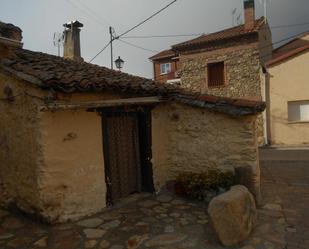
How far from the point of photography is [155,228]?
5.33m

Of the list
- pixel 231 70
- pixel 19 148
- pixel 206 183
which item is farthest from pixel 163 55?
pixel 19 148

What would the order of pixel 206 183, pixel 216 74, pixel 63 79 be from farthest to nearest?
pixel 216 74 → pixel 206 183 → pixel 63 79

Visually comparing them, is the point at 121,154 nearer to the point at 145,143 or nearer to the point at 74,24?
the point at 145,143

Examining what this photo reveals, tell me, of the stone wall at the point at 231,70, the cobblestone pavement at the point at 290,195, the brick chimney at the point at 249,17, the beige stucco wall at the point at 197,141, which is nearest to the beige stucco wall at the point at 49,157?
the beige stucco wall at the point at 197,141

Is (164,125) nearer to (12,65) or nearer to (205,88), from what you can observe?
(12,65)

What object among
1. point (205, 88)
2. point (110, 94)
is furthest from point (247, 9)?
point (110, 94)

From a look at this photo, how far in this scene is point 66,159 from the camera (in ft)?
18.3

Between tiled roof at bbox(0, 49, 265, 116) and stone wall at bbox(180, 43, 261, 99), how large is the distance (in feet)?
38.8

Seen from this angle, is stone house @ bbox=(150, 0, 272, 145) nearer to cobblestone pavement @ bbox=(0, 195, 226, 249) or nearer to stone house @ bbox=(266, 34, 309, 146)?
stone house @ bbox=(266, 34, 309, 146)

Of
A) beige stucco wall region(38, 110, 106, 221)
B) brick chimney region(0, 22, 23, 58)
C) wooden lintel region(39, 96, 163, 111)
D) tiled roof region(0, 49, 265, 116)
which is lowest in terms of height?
beige stucco wall region(38, 110, 106, 221)

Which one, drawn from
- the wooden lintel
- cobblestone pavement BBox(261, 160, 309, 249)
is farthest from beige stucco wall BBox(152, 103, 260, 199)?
the wooden lintel

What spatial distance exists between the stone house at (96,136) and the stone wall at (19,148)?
2cm

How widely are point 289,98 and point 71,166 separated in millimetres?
13533

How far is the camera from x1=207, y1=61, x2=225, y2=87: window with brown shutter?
63.3 feet
